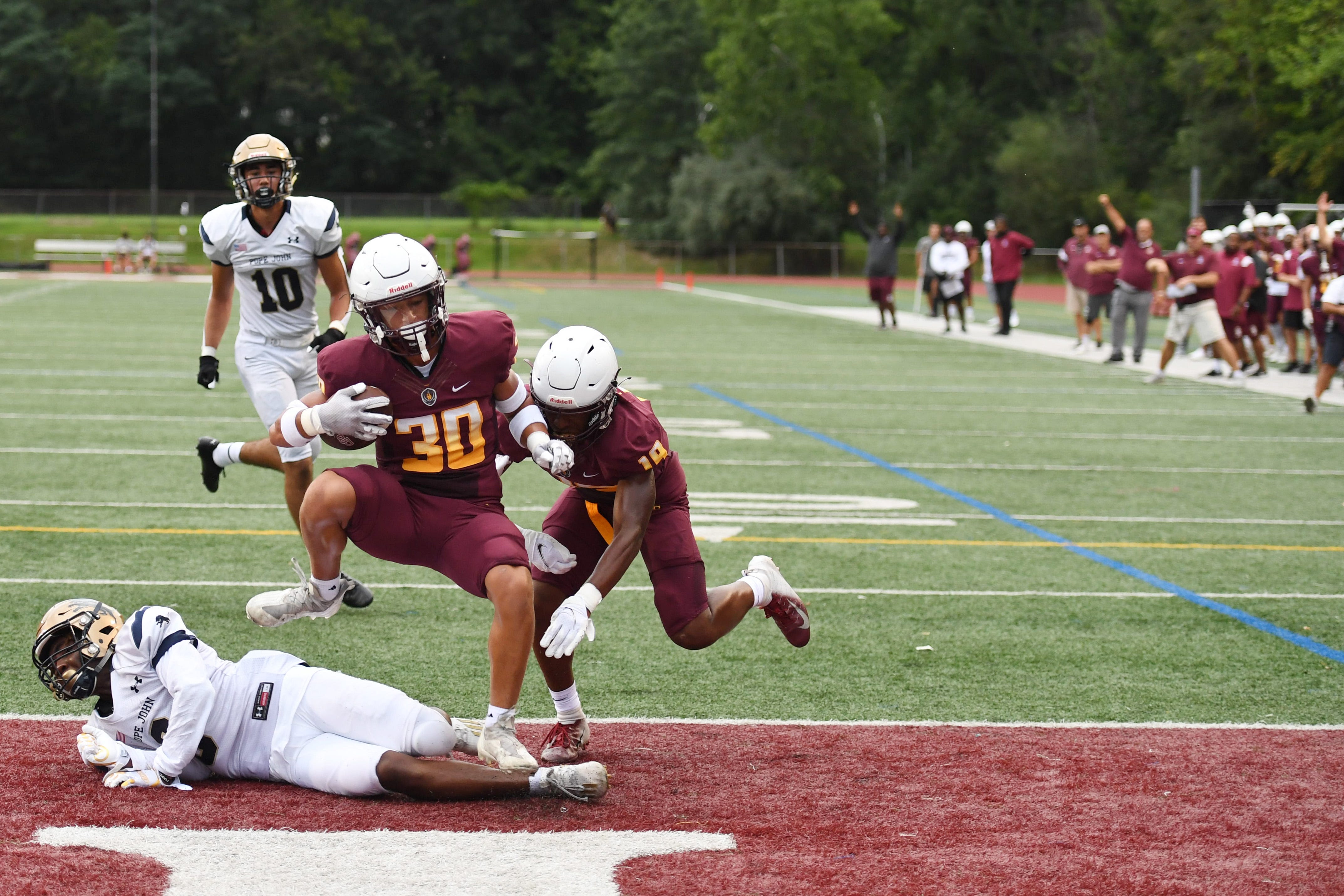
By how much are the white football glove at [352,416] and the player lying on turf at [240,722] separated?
0.70m

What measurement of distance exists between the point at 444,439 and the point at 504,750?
3.24ft

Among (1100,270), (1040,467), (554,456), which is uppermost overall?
(1100,270)

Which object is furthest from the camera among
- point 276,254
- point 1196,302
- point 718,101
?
point 718,101

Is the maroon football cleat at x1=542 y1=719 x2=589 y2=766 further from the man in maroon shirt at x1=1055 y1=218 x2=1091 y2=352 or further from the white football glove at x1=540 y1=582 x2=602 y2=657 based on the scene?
the man in maroon shirt at x1=1055 y1=218 x2=1091 y2=352

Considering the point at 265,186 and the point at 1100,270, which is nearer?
the point at 265,186

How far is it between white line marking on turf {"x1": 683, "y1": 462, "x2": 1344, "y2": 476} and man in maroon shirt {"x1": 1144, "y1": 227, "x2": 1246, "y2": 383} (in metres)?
6.12

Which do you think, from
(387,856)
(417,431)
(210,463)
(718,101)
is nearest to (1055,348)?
(210,463)

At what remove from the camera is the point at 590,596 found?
14.4 ft

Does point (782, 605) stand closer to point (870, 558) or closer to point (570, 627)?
point (570, 627)

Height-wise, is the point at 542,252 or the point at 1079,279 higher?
the point at 542,252

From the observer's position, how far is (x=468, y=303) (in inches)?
1227

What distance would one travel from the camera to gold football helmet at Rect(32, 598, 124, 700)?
13.9ft

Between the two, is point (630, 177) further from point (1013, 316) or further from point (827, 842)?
point (827, 842)

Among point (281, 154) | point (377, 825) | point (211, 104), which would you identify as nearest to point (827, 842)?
point (377, 825)
